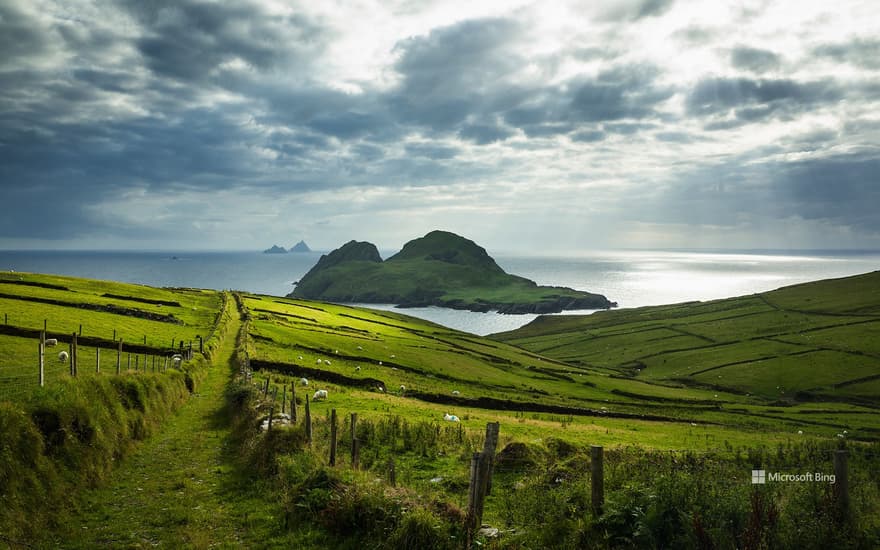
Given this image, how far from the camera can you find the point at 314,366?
56594 millimetres

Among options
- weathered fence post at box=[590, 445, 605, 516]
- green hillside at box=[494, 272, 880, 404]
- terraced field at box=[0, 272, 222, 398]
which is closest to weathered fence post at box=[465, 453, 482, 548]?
weathered fence post at box=[590, 445, 605, 516]

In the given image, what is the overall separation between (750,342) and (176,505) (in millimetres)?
131553

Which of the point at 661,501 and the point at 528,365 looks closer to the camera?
the point at 661,501

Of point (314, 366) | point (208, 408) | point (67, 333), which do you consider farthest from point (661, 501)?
point (67, 333)

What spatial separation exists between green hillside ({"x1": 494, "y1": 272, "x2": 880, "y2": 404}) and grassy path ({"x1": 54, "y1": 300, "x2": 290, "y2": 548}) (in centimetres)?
9083

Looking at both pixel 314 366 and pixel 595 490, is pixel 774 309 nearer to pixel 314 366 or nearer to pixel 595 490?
pixel 314 366

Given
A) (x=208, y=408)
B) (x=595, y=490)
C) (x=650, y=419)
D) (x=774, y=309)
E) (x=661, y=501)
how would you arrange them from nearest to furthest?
(x=661, y=501) → (x=595, y=490) → (x=208, y=408) → (x=650, y=419) → (x=774, y=309)

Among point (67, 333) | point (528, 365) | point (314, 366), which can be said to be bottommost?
point (528, 365)

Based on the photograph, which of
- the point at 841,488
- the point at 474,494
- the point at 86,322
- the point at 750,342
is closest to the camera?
the point at 841,488

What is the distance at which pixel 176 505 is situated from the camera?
16453 mm

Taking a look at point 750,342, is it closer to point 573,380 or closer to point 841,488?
point 573,380

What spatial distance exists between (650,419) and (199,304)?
82.1m

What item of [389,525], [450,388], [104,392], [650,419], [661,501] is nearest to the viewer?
[661,501]

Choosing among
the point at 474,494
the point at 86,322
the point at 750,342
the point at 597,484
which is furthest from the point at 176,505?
the point at 750,342
